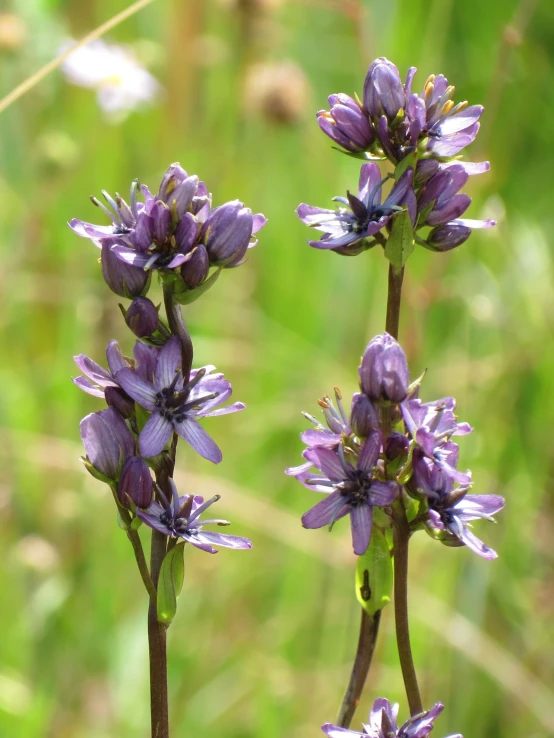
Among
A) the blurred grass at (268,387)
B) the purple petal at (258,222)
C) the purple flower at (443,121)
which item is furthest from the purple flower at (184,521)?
the blurred grass at (268,387)

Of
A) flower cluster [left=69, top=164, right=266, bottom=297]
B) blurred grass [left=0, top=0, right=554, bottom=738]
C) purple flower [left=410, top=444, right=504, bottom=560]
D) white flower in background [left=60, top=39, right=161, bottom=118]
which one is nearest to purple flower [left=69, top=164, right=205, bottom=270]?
flower cluster [left=69, top=164, right=266, bottom=297]

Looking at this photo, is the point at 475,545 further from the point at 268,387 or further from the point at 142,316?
the point at 268,387

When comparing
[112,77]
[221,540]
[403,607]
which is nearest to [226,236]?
[221,540]

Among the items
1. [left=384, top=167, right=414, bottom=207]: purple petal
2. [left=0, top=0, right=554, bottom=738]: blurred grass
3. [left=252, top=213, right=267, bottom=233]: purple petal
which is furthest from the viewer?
[left=0, top=0, right=554, bottom=738]: blurred grass

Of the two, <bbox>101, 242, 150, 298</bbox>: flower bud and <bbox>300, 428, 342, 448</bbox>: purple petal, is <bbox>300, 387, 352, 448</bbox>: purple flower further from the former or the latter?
<bbox>101, 242, 150, 298</bbox>: flower bud

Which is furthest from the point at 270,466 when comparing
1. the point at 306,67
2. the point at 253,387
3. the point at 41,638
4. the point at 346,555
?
the point at 306,67

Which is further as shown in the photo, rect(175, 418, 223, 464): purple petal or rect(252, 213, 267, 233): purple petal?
rect(252, 213, 267, 233): purple petal

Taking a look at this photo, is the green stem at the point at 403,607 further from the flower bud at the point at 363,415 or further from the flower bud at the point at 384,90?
the flower bud at the point at 384,90
